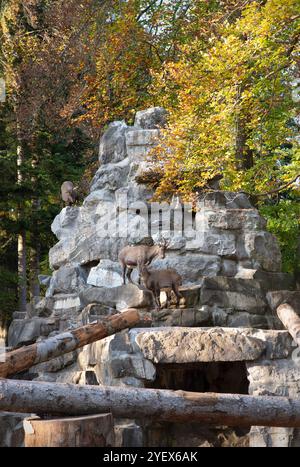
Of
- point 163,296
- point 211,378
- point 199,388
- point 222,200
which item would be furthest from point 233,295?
point 222,200

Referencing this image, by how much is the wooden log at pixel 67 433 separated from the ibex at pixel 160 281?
451 centimetres

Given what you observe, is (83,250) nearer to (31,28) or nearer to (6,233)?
(6,233)

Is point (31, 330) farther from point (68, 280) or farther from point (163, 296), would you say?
point (163, 296)

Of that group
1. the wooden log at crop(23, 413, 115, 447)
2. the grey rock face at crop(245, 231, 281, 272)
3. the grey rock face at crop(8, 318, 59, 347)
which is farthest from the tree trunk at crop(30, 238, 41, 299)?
the wooden log at crop(23, 413, 115, 447)

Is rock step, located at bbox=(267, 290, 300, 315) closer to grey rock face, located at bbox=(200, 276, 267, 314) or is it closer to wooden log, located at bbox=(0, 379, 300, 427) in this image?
grey rock face, located at bbox=(200, 276, 267, 314)

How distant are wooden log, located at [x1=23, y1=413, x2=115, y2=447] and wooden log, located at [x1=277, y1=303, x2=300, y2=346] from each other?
407 centimetres

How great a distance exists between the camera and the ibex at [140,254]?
A: 41.5 feet

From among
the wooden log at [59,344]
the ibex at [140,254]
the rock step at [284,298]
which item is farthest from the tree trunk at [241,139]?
the wooden log at [59,344]

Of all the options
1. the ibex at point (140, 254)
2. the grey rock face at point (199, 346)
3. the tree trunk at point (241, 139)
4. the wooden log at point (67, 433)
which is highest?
the tree trunk at point (241, 139)

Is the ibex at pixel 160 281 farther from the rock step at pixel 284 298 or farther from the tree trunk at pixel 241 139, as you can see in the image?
the tree trunk at pixel 241 139

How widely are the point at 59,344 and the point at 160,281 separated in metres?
2.18

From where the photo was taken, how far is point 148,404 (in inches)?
328

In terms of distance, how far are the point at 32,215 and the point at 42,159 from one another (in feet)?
6.20

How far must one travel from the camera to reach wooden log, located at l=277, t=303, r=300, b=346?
10.9 meters
